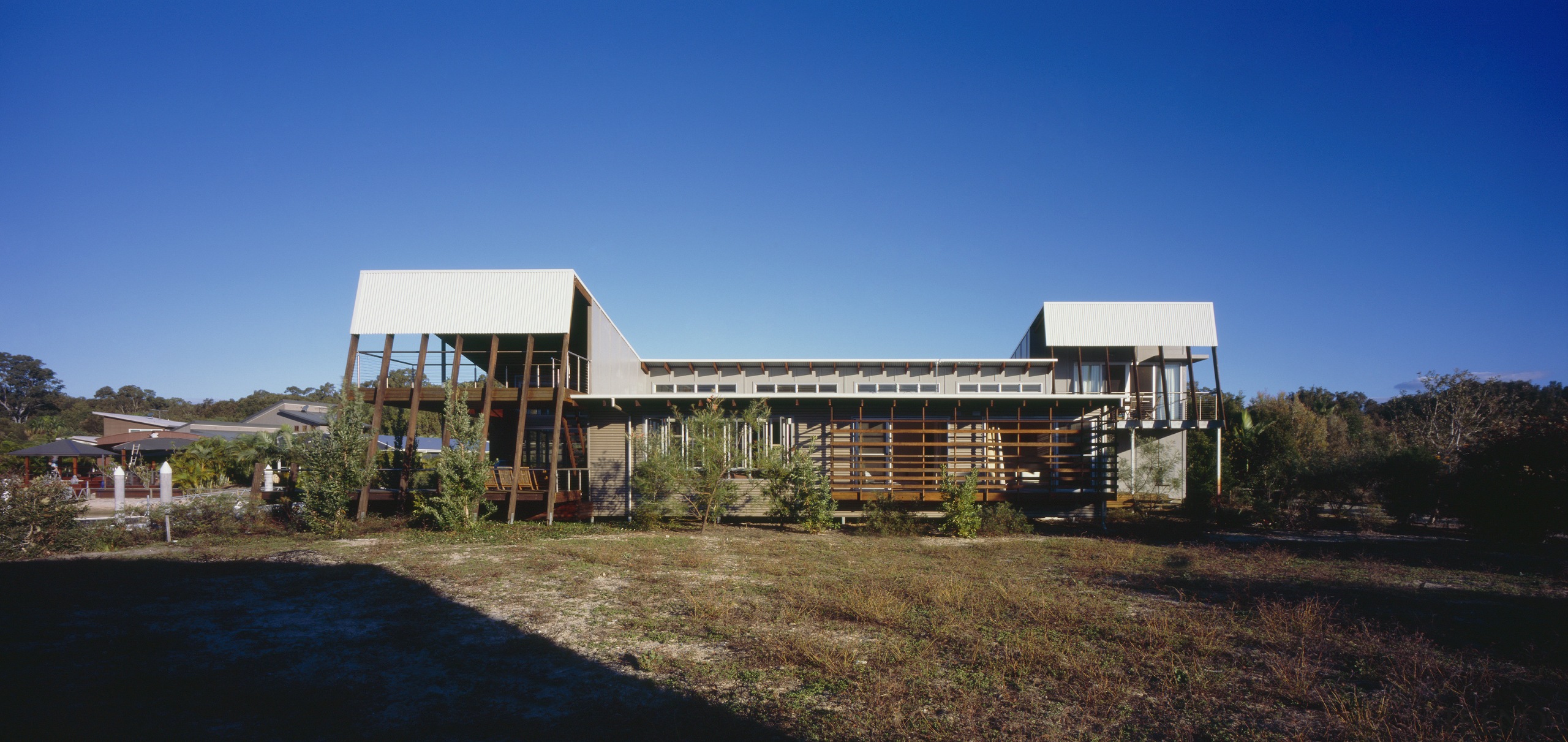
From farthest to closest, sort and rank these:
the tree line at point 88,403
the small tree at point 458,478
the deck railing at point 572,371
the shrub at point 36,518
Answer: the tree line at point 88,403 < the deck railing at point 572,371 < the small tree at point 458,478 < the shrub at point 36,518

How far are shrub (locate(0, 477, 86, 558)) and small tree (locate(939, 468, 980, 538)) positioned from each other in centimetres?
1731

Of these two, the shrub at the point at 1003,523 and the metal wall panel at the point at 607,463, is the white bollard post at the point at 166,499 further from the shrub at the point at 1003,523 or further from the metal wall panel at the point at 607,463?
the shrub at the point at 1003,523

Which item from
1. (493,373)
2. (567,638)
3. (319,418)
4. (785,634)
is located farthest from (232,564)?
(319,418)

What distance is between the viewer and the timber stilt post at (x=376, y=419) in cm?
1659

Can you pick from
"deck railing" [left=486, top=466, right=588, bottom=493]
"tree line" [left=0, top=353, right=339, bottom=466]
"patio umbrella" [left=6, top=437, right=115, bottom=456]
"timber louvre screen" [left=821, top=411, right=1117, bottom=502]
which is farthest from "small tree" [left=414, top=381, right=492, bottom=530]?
"tree line" [left=0, top=353, right=339, bottom=466]

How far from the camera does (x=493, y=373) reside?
1755cm

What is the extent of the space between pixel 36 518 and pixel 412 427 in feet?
21.7

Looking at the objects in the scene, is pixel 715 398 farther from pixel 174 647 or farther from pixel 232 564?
pixel 174 647

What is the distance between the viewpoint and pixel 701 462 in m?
17.0

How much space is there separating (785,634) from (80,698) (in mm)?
5774

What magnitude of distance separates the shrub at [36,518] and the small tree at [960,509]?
17.3 m

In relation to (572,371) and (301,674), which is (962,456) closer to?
(572,371)

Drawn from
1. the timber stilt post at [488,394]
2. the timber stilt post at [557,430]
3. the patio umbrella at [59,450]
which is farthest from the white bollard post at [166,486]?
the patio umbrella at [59,450]

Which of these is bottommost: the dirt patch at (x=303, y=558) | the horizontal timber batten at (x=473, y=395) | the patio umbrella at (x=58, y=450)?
the dirt patch at (x=303, y=558)
